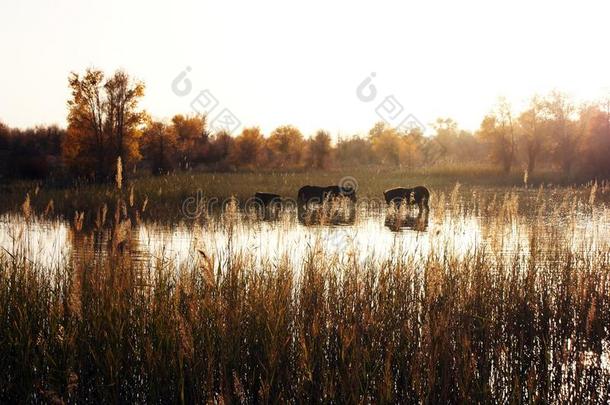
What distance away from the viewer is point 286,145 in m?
68.4

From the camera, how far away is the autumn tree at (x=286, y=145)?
216 ft

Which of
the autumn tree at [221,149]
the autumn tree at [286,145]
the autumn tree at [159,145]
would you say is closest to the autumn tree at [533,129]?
the autumn tree at [286,145]

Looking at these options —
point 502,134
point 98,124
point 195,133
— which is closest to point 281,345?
point 98,124

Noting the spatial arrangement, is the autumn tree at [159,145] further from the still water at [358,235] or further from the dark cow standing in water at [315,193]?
the still water at [358,235]

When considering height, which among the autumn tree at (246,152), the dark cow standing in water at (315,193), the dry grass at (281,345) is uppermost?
the autumn tree at (246,152)

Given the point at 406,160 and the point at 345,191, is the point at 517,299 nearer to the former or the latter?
the point at 345,191

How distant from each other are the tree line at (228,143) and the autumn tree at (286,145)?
0.12 meters

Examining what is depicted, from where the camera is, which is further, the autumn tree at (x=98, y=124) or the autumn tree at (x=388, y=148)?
the autumn tree at (x=388, y=148)

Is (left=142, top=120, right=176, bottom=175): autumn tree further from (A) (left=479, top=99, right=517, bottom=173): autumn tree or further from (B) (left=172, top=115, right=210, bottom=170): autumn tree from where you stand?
(A) (left=479, top=99, right=517, bottom=173): autumn tree

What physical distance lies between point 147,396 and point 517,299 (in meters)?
4.48

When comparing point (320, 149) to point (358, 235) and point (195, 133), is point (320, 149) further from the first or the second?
point (358, 235)

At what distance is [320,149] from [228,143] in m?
10.2

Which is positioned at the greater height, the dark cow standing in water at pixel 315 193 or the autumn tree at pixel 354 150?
the autumn tree at pixel 354 150

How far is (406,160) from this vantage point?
2685 inches
